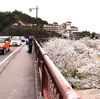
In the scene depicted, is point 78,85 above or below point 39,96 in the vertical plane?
below

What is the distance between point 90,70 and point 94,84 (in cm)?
49

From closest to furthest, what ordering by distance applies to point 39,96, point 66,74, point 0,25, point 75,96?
point 75,96 < point 39,96 < point 66,74 < point 0,25

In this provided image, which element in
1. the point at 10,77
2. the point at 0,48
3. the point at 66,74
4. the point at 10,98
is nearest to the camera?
the point at 10,98

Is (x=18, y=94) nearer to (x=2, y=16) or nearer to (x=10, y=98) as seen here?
(x=10, y=98)

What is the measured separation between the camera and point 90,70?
7.21m

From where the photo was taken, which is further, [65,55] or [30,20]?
[30,20]

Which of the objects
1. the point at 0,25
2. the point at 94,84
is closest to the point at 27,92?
the point at 94,84

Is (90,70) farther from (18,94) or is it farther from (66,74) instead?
(66,74)

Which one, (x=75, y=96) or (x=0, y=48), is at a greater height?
(x=75, y=96)

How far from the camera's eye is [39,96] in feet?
16.6

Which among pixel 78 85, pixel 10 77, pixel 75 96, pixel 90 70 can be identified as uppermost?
pixel 75 96

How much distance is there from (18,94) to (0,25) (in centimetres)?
11534

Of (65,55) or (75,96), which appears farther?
(65,55)

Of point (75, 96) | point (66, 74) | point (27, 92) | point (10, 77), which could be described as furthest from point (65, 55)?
point (75, 96)
